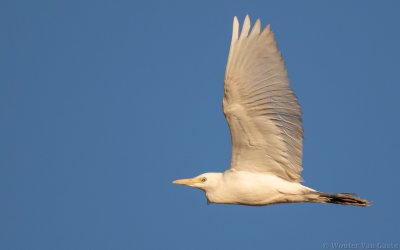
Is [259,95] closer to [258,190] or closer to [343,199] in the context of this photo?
[258,190]

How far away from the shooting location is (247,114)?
11.7 m

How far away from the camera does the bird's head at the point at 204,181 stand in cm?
1281

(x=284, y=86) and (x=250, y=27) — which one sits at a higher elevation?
(x=250, y=27)

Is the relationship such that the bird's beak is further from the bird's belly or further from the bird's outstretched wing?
the bird's outstretched wing

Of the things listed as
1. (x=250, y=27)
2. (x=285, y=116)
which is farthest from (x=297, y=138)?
(x=250, y=27)

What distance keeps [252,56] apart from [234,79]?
0.51 m

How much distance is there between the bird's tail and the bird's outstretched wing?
40.4 inches

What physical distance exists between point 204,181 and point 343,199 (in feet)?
8.96

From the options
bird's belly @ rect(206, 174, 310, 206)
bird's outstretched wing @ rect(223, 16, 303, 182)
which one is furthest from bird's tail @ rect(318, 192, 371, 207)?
bird's outstretched wing @ rect(223, 16, 303, 182)

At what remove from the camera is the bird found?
11.5 meters

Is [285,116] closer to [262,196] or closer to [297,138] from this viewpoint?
[297,138]

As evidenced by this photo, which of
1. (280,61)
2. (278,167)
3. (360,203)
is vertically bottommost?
(360,203)

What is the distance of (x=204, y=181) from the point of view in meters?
13.0

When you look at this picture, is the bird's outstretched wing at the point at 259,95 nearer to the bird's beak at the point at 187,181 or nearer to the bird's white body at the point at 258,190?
the bird's white body at the point at 258,190
